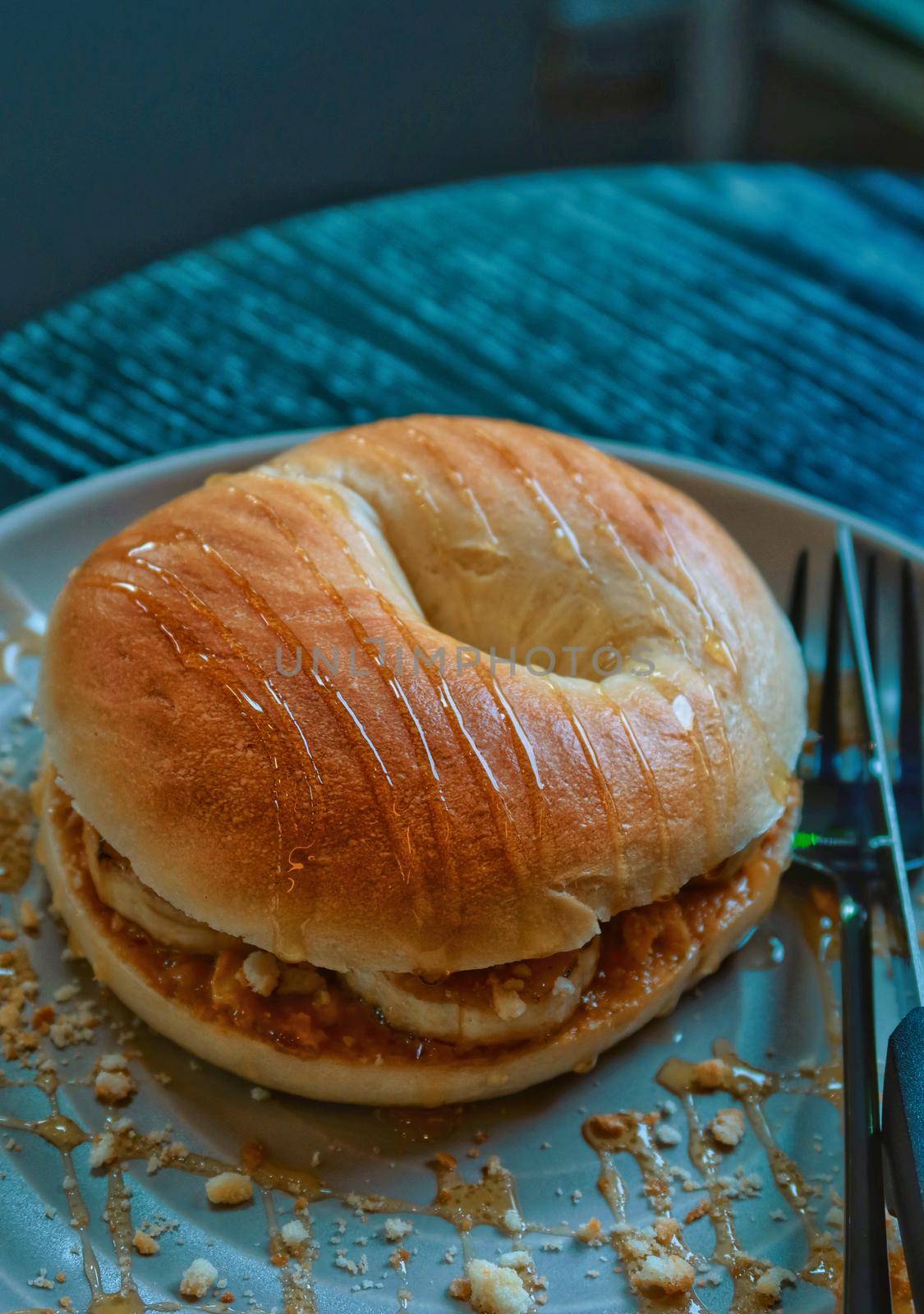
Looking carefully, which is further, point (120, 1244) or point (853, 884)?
point (853, 884)

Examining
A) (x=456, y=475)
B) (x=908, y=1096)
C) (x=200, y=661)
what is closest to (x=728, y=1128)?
(x=908, y=1096)

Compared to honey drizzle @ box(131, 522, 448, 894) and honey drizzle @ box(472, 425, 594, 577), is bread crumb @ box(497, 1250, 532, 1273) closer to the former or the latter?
honey drizzle @ box(131, 522, 448, 894)

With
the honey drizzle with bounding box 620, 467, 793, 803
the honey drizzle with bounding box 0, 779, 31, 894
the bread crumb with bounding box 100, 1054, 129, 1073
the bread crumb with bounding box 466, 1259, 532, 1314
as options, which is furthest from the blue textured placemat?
the bread crumb with bounding box 466, 1259, 532, 1314

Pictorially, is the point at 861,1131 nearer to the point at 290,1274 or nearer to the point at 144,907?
the point at 290,1274

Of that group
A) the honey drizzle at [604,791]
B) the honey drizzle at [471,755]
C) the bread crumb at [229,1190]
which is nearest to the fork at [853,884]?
the honey drizzle at [604,791]

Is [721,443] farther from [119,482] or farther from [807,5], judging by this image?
[807,5]

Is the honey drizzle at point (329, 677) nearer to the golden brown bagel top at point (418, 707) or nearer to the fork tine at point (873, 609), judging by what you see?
the golden brown bagel top at point (418, 707)
